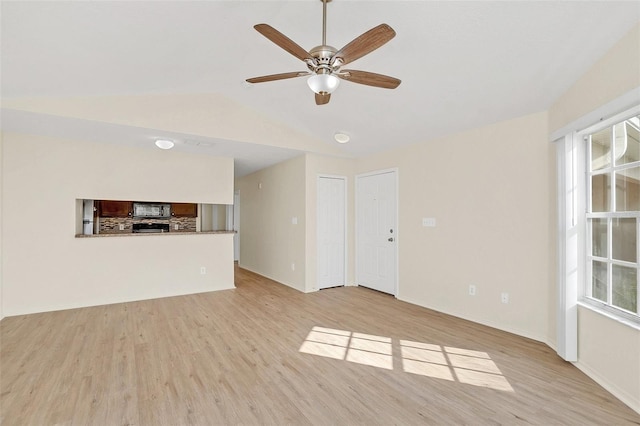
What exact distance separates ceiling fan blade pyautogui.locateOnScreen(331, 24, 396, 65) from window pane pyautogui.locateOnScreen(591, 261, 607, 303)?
2621 mm

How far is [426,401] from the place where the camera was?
2160 millimetres

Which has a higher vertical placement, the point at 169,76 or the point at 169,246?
the point at 169,76

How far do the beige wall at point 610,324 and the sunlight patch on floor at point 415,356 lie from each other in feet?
2.38

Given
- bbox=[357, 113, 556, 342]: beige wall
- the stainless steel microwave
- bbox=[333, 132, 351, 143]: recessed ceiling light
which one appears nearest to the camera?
bbox=[357, 113, 556, 342]: beige wall

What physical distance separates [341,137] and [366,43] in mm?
2978

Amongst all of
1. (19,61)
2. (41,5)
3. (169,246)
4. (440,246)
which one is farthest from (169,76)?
(440,246)

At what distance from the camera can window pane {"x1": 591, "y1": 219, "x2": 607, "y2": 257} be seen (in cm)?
256

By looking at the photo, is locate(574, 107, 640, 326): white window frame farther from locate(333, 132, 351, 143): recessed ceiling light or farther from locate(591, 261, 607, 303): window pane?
locate(333, 132, 351, 143): recessed ceiling light

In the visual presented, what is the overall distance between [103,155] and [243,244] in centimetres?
374

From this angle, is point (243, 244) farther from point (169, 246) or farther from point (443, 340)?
point (443, 340)

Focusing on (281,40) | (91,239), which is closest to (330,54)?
(281,40)

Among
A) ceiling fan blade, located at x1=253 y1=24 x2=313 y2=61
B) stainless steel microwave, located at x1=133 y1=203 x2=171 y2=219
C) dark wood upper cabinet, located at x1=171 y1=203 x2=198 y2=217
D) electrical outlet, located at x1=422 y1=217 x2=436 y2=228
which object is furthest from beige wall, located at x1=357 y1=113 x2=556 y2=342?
stainless steel microwave, located at x1=133 y1=203 x2=171 y2=219

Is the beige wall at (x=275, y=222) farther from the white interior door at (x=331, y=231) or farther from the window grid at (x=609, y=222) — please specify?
the window grid at (x=609, y=222)

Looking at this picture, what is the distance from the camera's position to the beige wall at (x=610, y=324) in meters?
2.07
